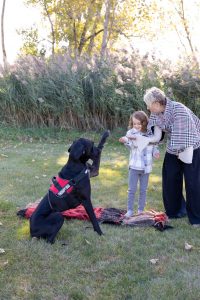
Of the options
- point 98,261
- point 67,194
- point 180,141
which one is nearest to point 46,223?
point 67,194

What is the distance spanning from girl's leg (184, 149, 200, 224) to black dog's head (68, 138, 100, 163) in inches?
48.9

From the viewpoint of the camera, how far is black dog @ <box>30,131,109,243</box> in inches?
173

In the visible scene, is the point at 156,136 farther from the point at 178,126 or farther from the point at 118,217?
the point at 118,217

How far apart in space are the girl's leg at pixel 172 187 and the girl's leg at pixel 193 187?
224mm

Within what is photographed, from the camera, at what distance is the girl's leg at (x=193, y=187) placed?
500 centimetres

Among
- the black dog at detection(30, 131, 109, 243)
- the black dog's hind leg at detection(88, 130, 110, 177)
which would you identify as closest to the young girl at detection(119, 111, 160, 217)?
the black dog's hind leg at detection(88, 130, 110, 177)

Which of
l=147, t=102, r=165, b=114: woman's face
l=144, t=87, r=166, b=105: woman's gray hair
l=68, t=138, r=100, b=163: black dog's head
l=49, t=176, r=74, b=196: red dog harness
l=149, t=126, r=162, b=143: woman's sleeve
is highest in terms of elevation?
l=144, t=87, r=166, b=105: woman's gray hair

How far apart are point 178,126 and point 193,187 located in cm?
Result: 79

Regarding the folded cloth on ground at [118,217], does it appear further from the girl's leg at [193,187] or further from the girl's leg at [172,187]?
the girl's leg at [193,187]

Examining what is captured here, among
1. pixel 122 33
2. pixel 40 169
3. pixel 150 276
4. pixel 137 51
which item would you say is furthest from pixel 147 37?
pixel 150 276

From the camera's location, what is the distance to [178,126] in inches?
191

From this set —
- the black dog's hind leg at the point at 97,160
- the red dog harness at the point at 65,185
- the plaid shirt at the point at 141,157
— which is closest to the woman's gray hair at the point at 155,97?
the plaid shirt at the point at 141,157

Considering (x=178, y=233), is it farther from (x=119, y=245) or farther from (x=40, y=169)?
(x=40, y=169)

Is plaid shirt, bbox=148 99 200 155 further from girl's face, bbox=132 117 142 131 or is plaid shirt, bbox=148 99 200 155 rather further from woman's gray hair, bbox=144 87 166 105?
girl's face, bbox=132 117 142 131
